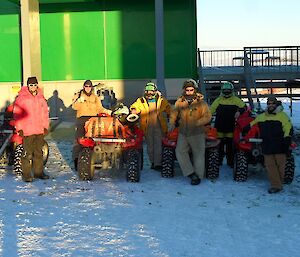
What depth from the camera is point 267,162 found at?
743cm

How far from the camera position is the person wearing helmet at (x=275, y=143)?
7.37m

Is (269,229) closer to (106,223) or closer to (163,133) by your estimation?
(106,223)

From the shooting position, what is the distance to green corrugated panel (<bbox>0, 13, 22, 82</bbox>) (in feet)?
51.3

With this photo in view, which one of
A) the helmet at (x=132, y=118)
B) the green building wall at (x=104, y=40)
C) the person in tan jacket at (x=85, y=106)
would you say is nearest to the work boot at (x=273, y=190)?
the helmet at (x=132, y=118)

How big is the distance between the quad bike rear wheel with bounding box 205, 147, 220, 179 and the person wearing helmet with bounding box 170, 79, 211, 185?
8.1 inches

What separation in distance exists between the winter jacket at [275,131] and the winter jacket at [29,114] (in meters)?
3.40

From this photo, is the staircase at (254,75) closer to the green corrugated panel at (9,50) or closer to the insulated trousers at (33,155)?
the green corrugated panel at (9,50)

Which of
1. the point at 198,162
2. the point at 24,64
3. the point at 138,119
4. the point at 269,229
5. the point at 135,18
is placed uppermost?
the point at 135,18

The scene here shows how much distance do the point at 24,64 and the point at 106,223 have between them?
8.56 m

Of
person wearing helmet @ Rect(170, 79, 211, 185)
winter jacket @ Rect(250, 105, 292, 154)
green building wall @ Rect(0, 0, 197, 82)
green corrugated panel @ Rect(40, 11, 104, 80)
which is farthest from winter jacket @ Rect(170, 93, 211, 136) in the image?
green corrugated panel @ Rect(40, 11, 104, 80)

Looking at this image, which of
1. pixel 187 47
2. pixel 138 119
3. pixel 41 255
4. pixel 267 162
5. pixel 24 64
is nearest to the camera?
pixel 41 255

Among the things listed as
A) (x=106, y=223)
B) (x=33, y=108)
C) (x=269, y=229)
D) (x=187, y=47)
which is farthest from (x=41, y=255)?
(x=187, y=47)

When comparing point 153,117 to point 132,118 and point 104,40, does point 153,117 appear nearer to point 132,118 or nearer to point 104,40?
point 132,118

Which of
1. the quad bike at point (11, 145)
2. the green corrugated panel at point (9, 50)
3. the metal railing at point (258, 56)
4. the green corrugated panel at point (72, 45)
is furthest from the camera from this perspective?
the metal railing at point (258, 56)
